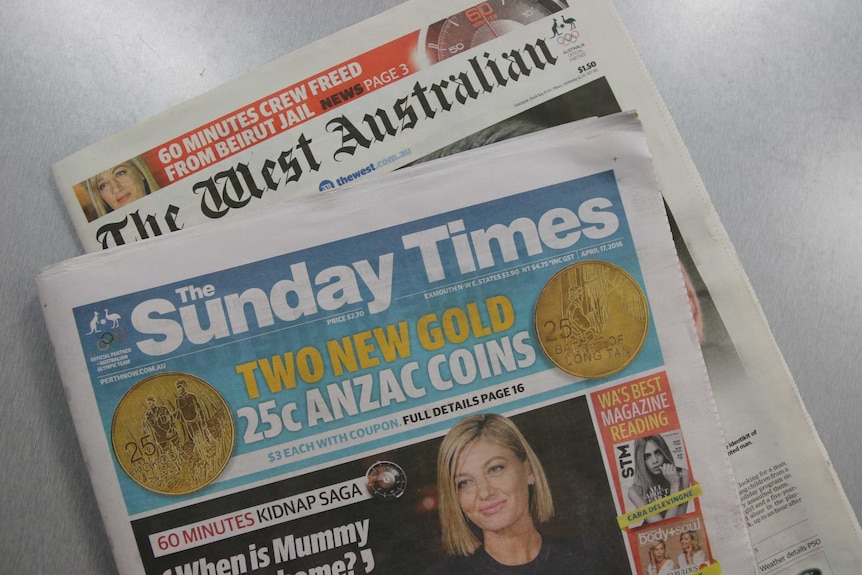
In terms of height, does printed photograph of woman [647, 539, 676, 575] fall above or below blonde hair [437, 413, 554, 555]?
below

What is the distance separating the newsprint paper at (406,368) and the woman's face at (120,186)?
0.15 feet

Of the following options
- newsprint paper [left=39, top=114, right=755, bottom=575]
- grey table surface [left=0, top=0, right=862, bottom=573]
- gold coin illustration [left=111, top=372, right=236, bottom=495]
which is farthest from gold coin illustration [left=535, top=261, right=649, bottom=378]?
gold coin illustration [left=111, top=372, right=236, bottom=495]

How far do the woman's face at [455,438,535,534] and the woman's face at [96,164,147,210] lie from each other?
279 millimetres

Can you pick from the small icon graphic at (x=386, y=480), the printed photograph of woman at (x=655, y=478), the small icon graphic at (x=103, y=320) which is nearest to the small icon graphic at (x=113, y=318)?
the small icon graphic at (x=103, y=320)

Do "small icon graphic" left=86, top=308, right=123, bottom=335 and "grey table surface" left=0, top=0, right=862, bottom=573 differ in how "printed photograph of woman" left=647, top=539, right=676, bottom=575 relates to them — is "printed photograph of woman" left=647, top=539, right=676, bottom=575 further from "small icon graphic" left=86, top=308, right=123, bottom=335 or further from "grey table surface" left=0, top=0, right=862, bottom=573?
"small icon graphic" left=86, top=308, right=123, bottom=335

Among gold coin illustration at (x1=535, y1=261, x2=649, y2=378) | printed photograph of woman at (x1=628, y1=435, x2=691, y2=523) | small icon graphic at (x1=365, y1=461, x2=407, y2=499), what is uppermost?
gold coin illustration at (x1=535, y1=261, x2=649, y2=378)

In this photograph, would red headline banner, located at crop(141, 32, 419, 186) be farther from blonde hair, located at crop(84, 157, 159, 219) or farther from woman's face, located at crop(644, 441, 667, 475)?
woman's face, located at crop(644, 441, 667, 475)

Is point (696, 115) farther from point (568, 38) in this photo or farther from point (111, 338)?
point (111, 338)

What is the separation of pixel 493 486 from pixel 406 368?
0.30 feet

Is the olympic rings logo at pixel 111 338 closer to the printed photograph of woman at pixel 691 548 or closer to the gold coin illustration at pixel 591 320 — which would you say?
the gold coin illustration at pixel 591 320

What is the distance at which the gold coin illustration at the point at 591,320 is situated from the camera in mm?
392

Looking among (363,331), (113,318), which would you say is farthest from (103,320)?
(363,331)

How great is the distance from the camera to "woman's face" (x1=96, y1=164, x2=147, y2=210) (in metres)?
0.42

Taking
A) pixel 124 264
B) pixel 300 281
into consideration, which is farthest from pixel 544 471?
pixel 124 264
